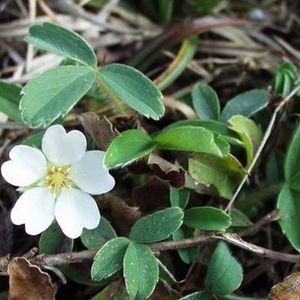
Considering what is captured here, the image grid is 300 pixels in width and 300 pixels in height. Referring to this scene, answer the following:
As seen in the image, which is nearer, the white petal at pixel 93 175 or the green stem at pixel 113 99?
the white petal at pixel 93 175

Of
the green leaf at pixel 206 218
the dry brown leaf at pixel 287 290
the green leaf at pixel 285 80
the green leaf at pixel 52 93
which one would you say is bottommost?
the dry brown leaf at pixel 287 290

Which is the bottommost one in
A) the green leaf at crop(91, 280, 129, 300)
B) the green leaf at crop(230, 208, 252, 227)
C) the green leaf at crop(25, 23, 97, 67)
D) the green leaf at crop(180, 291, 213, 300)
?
the green leaf at crop(91, 280, 129, 300)

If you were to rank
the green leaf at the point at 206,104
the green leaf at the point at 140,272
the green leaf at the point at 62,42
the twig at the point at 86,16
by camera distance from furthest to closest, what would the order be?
the twig at the point at 86,16, the green leaf at the point at 206,104, the green leaf at the point at 62,42, the green leaf at the point at 140,272

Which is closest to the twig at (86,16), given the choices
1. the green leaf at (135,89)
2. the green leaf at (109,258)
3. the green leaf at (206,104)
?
the green leaf at (206,104)

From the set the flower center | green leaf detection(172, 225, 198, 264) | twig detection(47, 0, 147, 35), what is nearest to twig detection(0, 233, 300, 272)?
green leaf detection(172, 225, 198, 264)

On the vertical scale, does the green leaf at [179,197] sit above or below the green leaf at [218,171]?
below

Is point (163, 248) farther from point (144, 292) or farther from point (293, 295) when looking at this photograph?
point (293, 295)

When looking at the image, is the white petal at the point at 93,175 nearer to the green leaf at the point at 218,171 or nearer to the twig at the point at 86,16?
the green leaf at the point at 218,171

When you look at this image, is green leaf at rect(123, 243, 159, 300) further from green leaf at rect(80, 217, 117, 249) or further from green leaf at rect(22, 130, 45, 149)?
green leaf at rect(22, 130, 45, 149)
